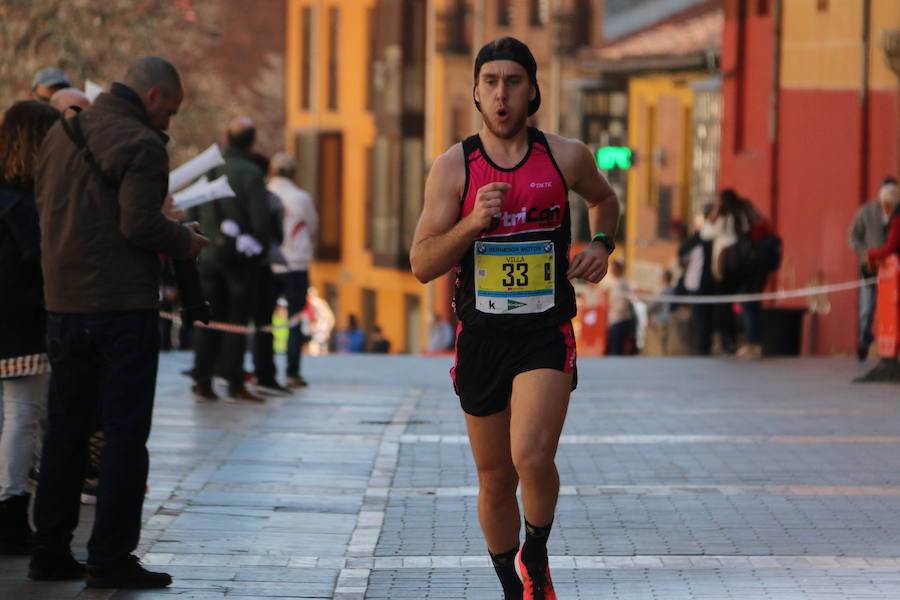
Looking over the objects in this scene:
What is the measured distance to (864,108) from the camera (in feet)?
87.7

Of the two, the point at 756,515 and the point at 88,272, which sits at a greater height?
the point at 88,272

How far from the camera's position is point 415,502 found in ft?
30.2

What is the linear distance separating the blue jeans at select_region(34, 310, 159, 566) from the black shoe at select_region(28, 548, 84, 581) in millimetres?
25

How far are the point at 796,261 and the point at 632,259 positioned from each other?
16197 mm

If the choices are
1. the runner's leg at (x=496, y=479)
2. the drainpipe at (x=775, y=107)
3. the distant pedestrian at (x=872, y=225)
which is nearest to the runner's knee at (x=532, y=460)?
the runner's leg at (x=496, y=479)

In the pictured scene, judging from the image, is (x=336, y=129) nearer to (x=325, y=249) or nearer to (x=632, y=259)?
(x=325, y=249)

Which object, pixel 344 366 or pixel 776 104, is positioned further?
pixel 776 104

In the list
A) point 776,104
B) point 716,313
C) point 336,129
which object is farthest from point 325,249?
point 716,313

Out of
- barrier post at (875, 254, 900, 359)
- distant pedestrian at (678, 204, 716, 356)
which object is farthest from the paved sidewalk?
distant pedestrian at (678, 204, 716, 356)

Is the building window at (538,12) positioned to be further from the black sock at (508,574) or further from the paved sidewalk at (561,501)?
the black sock at (508,574)

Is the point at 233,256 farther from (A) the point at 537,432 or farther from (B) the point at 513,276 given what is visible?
(A) the point at 537,432

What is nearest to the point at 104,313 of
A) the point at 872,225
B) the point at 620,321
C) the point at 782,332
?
the point at 872,225

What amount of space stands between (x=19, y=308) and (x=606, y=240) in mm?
2415

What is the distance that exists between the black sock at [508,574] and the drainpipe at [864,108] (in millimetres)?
20763
